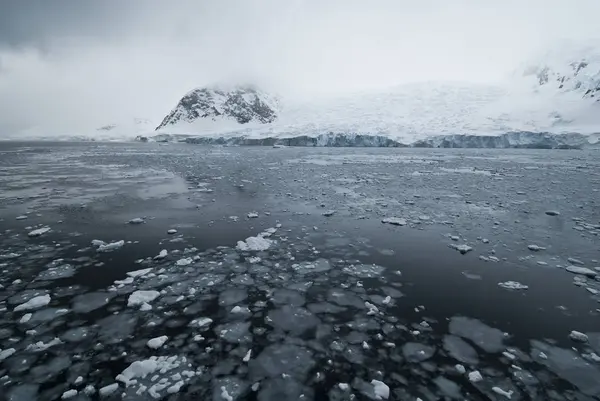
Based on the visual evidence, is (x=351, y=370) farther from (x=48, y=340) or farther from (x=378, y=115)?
(x=378, y=115)

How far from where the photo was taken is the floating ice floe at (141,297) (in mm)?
Answer: 5977

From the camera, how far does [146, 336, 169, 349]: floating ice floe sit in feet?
15.7

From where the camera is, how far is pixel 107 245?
876 cm

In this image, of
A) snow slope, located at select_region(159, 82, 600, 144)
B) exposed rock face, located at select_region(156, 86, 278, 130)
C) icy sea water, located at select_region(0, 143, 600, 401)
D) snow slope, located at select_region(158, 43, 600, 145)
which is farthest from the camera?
exposed rock face, located at select_region(156, 86, 278, 130)

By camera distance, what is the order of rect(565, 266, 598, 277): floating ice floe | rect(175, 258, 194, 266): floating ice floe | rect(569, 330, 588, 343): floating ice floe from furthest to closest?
rect(175, 258, 194, 266): floating ice floe < rect(565, 266, 598, 277): floating ice floe < rect(569, 330, 588, 343): floating ice floe

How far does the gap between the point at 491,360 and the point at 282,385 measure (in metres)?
2.92

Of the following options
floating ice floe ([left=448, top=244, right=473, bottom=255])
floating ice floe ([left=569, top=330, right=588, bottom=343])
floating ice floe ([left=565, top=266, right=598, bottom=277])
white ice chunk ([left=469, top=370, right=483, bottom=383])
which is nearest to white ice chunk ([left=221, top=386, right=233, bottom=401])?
white ice chunk ([left=469, top=370, right=483, bottom=383])

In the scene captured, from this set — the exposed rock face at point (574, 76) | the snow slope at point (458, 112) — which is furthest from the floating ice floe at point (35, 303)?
the exposed rock face at point (574, 76)

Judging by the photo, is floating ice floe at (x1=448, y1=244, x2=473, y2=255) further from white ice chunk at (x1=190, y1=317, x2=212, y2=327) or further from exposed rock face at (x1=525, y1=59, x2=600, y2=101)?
exposed rock face at (x1=525, y1=59, x2=600, y2=101)

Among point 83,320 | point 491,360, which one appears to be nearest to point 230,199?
point 83,320

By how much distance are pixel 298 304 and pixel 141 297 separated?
9.49 feet

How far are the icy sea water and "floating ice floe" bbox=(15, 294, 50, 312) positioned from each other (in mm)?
34

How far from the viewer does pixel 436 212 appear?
12.8 metres

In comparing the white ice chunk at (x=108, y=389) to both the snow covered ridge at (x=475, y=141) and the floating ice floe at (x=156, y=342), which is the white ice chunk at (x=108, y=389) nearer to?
the floating ice floe at (x=156, y=342)
